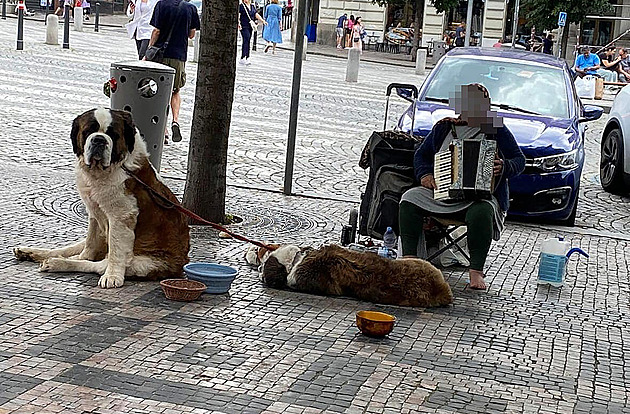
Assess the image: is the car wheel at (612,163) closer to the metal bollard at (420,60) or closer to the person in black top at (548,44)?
the metal bollard at (420,60)

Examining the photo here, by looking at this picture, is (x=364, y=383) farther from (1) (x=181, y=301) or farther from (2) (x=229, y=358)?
(1) (x=181, y=301)

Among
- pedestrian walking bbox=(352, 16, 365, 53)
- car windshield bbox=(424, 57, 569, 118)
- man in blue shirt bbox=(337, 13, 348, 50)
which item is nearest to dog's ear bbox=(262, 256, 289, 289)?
car windshield bbox=(424, 57, 569, 118)

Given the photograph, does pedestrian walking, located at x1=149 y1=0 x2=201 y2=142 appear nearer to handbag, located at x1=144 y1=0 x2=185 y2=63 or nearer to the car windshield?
handbag, located at x1=144 y1=0 x2=185 y2=63

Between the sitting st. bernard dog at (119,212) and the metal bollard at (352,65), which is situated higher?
the metal bollard at (352,65)

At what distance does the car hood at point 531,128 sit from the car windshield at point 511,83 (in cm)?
34

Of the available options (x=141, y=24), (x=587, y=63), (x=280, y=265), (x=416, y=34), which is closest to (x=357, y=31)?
(x=416, y=34)

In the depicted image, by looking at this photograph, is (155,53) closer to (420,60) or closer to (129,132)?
(129,132)

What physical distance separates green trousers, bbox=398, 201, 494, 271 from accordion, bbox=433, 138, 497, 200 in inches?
4.7

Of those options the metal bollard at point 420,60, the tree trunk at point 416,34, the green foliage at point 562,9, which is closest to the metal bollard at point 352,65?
the metal bollard at point 420,60

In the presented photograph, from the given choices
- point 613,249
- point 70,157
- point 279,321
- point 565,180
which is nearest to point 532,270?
point 613,249

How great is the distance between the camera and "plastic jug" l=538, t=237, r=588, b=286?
7.54 metres

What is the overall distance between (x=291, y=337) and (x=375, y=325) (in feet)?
1.64

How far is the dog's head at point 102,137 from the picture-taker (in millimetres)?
6262

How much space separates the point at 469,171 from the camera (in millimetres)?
7148
